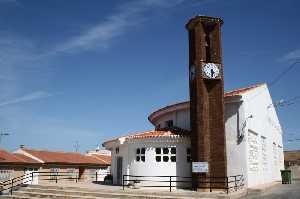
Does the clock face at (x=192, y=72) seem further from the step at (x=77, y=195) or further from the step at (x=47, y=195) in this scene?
the step at (x=47, y=195)

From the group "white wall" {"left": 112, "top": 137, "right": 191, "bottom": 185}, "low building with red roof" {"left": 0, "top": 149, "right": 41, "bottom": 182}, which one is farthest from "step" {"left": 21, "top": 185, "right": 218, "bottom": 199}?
"low building with red roof" {"left": 0, "top": 149, "right": 41, "bottom": 182}

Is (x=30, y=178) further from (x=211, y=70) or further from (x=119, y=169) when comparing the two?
(x=211, y=70)

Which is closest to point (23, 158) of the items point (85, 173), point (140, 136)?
point (85, 173)

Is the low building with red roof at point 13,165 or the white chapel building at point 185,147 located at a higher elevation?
the white chapel building at point 185,147

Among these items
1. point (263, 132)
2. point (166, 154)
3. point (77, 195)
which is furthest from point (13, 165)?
point (263, 132)

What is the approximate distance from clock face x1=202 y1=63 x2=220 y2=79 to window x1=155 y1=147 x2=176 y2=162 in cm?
499

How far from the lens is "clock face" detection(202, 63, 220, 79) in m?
22.6

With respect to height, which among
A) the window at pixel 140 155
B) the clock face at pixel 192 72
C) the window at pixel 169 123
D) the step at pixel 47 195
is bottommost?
the step at pixel 47 195

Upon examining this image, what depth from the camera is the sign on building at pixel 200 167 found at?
2123 cm

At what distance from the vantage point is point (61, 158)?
47219mm

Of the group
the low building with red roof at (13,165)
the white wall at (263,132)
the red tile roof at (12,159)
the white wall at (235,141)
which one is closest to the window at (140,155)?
the white wall at (235,141)

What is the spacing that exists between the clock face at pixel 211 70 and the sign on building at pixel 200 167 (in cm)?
516

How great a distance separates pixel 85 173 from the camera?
48719 mm

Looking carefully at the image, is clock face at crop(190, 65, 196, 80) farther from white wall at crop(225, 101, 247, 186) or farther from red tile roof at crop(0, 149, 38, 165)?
red tile roof at crop(0, 149, 38, 165)
